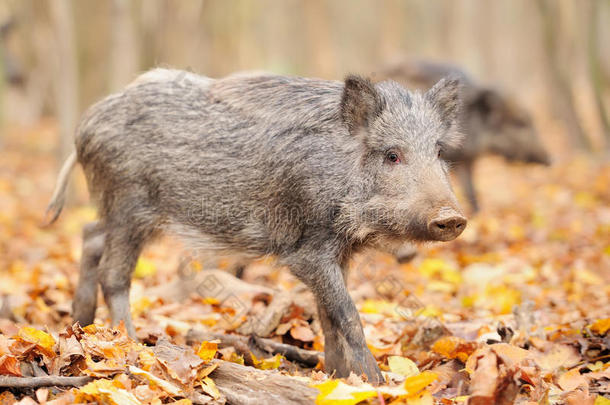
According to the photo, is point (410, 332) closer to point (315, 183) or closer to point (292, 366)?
point (292, 366)

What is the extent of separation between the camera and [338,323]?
141 inches

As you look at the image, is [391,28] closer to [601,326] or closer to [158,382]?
[601,326]

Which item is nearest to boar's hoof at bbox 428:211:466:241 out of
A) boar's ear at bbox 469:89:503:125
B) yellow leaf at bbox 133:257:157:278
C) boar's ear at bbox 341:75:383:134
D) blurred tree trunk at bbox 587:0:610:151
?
boar's ear at bbox 341:75:383:134

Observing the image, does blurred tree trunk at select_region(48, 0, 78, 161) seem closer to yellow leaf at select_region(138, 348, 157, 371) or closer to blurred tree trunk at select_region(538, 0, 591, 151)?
yellow leaf at select_region(138, 348, 157, 371)

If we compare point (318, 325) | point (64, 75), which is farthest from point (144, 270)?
point (64, 75)

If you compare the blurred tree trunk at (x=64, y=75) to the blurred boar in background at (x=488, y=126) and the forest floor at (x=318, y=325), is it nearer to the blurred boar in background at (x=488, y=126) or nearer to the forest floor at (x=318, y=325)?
the forest floor at (x=318, y=325)

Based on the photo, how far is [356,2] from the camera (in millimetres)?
37188

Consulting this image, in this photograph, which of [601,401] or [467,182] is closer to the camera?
[601,401]

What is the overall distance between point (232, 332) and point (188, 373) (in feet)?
4.47

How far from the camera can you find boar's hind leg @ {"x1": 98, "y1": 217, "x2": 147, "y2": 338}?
4355 millimetres

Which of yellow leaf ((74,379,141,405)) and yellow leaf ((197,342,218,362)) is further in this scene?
yellow leaf ((197,342,218,362))

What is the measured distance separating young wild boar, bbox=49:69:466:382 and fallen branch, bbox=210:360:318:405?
25.6 inches

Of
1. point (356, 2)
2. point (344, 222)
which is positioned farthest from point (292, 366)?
point (356, 2)

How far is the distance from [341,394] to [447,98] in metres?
2.09
